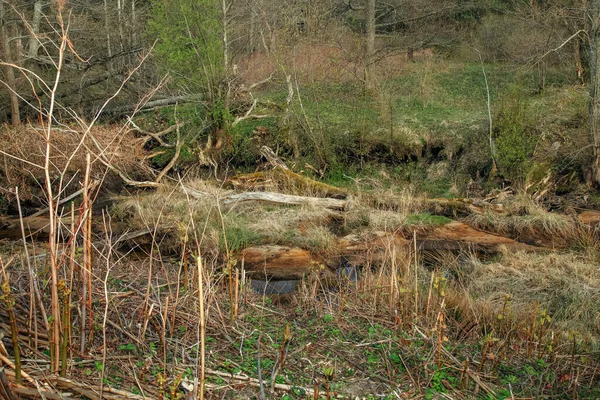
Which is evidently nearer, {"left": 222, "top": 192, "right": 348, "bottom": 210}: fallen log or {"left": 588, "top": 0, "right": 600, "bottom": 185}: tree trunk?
{"left": 588, "top": 0, "right": 600, "bottom": 185}: tree trunk

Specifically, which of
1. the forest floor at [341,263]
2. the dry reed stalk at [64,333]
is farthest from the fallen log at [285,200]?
the dry reed stalk at [64,333]

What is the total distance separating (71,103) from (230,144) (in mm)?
4337

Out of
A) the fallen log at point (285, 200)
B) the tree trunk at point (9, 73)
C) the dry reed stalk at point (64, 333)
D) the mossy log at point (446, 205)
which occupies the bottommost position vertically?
the mossy log at point (446, 205)

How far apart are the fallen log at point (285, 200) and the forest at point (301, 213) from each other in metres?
0.05

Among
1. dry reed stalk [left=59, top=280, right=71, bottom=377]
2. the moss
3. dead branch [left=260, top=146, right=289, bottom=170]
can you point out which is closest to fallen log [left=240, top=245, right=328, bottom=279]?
the moss

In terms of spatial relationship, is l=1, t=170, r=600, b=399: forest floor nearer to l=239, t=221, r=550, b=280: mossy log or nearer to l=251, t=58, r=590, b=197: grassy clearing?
l=239, t=221, r=550, b=280: mossy log

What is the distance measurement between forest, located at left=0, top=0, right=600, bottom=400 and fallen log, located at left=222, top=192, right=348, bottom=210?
0.15 feet

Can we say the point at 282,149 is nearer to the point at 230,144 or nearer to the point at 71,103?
the point at 230,144

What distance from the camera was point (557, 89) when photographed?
14664 millimetres

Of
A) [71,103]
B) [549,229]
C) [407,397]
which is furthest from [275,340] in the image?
[71,103]

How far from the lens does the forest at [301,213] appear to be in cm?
392

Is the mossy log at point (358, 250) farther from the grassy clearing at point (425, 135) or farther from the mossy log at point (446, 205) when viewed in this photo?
the grassy clearing at point (425, 135)

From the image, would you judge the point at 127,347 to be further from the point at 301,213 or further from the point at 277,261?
the point at 301,213

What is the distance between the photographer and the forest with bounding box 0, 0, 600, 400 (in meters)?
3.92
